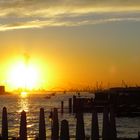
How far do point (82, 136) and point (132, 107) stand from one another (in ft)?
207

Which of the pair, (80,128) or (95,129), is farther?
(95,129)

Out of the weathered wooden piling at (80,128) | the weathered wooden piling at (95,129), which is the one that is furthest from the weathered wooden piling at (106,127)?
the weathered wooden piling at (80,128)

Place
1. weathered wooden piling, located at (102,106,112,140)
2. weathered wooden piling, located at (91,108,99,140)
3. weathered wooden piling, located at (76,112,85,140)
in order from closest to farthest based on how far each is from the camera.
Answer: weathered wooden piling, located at (76,112,85,140)
weathered wooden piling, located at (102,106,112,140)
weathered wooden piling, located at (91,108,99,140)

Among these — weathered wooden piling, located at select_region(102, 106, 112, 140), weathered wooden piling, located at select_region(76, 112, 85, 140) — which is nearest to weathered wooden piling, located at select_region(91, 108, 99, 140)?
weathered wooden piling, located at select_region(102, 106, 112, 140)

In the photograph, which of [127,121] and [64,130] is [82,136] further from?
[127,121]

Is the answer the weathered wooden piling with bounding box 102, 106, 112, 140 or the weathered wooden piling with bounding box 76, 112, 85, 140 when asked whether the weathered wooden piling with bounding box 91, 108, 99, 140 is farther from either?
the weathered wooden piling with bounding box 76, 112, 85, 140

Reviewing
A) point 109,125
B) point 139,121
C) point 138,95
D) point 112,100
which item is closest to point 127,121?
point 139,121

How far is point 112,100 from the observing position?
305ft

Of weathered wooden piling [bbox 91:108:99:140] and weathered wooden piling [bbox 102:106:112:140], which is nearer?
weathered wooden piling [bbox 102:106:112:140]

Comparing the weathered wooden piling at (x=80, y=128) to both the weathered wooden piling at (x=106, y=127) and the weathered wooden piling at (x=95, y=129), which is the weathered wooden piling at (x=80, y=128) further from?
the weathered wooden piling at (x=106, y=127)

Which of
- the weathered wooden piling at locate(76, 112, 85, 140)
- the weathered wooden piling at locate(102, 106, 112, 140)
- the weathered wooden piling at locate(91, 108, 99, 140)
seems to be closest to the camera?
the weathered wooden piling at locate(76, 112, 85, 140)

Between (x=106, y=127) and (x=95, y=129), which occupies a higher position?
(x=106, y=127)

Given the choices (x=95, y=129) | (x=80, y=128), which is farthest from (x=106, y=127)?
(x=80, y=128)

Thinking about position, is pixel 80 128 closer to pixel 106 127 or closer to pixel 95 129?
pixel 95 129
